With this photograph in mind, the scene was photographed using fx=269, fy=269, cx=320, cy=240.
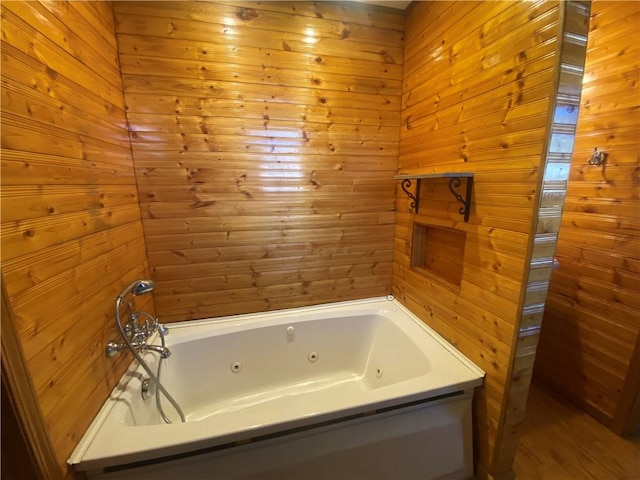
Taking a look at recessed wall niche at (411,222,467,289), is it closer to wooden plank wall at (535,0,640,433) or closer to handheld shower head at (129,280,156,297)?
wooden plank wall at (535,0,640,433)

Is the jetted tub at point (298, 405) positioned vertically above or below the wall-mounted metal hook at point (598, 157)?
below

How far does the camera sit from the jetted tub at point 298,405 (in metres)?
1.02

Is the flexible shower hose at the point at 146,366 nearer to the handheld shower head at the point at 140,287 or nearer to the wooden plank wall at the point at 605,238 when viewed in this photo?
the handheld shower head at the point at 140,287

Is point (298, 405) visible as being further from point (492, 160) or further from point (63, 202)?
point (492, 160)

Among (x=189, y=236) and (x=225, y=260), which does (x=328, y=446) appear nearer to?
(x=225, y=260)

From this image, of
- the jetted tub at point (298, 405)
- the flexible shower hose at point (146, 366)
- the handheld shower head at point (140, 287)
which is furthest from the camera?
the handheld shower head at point (140, 287)

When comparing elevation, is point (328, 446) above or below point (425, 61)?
below

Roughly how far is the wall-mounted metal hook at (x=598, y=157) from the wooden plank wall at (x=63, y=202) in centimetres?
259

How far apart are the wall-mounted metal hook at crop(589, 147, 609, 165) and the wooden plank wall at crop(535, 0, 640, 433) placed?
2cm

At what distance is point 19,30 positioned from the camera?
0.85 m

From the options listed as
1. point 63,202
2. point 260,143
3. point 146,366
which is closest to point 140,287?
point 146,366

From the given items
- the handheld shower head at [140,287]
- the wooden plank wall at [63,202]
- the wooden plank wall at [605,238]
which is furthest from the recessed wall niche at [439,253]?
the wooden plank wall at [63,202]

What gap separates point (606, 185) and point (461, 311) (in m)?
1.10

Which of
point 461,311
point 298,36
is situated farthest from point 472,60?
point 461,311
